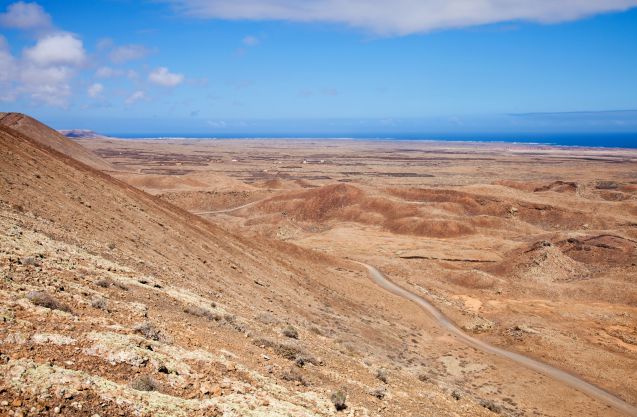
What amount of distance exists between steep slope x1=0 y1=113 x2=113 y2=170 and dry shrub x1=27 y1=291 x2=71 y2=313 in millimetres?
88257

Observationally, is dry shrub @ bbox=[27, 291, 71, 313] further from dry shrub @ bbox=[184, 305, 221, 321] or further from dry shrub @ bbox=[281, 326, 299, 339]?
dry shrub @ bbox=[281, 326, 299, 339]

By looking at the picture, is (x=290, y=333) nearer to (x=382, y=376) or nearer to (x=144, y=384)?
(x=382, y=376)

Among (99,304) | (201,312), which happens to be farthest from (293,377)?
(99,304)

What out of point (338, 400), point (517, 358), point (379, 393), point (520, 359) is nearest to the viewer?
point (338, 400)

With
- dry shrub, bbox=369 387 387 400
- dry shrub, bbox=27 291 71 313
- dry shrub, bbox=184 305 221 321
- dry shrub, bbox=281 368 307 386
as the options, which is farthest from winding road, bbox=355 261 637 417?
dry shrub, bbox=27 291 71 313

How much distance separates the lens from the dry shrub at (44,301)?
10859 mm

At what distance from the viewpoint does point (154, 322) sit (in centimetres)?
1284

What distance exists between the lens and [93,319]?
444 inches

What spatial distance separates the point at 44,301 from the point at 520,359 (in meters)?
25.8

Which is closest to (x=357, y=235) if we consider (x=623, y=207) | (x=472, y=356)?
(x=472, y=356)

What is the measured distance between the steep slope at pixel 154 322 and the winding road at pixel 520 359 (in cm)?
365

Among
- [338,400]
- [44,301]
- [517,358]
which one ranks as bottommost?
[517,358]

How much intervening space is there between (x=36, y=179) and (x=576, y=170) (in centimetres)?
15723

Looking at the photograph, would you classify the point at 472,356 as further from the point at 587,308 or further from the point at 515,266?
the point at 515,266
